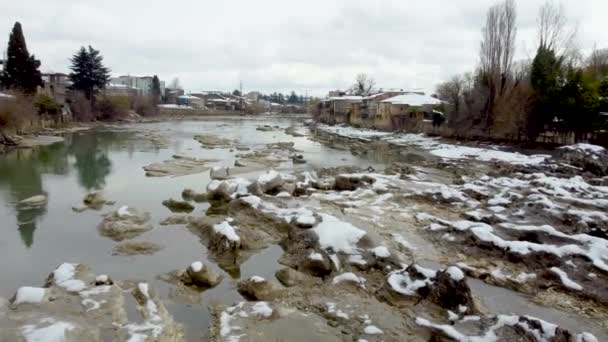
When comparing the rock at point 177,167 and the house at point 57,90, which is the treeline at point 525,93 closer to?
the rock at point 177,167

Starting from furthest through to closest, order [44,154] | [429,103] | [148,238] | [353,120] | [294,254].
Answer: [353,120] < [429,103] < [44,154] < [148,238] < [294,254]

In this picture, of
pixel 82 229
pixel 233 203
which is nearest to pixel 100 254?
pixel 82 229

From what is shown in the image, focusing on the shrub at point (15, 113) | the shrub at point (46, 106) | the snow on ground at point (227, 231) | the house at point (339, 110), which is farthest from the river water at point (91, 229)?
the house at point (339, 110)

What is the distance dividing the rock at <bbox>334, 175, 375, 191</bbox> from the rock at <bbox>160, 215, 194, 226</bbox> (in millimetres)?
6026

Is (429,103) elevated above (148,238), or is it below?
above

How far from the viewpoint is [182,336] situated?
224 inches

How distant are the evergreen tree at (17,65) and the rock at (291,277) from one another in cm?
3989

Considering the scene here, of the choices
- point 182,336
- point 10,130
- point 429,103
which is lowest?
point 182,336

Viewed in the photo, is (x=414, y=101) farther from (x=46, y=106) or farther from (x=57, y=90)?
(x=57, y=90)

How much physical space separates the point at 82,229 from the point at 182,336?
20.7ft

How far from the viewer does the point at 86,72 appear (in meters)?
51.1

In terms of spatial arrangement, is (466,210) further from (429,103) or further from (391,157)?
(429,103)

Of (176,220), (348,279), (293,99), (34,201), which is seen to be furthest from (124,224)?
(293,99)

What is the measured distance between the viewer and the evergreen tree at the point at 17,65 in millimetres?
37844
